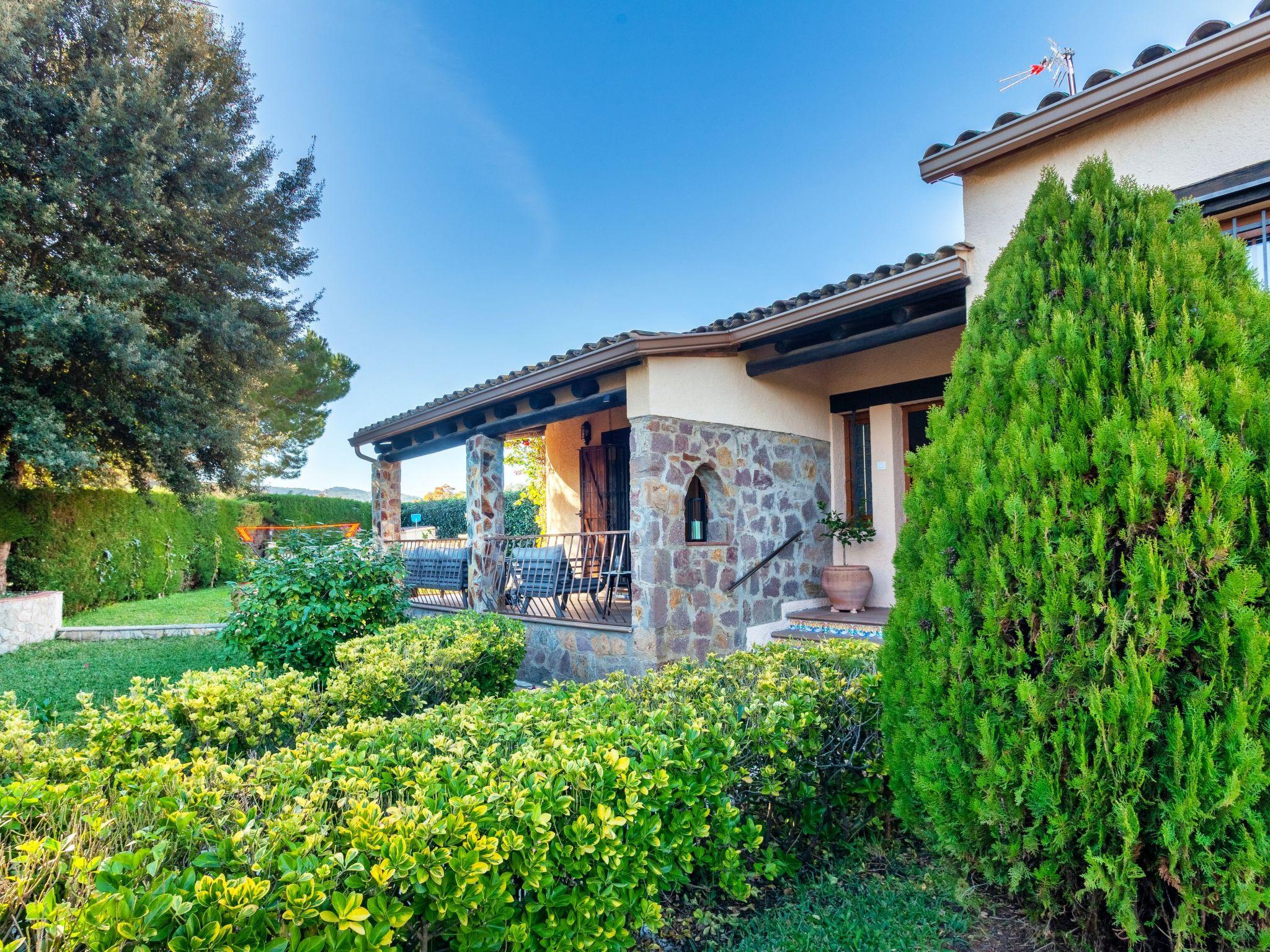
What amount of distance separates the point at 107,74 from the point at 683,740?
11.1 meters

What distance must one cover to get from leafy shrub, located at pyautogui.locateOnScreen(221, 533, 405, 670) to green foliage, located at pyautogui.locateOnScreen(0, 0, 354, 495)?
415cm

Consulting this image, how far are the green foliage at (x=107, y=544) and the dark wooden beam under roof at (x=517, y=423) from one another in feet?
10.9

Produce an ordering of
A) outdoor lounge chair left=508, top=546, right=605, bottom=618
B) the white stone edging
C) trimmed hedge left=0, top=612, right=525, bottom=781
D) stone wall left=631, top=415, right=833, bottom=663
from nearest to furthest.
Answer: trimmed hedge left=0, top=612, right=525, bottom=781 → stone wall left=631, top=415, right=833, bottom=663 → outdoor lounge chair left=508, top=546, right=605, bottom=618 → the white stone edging

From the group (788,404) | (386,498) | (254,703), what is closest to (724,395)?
(788,404)

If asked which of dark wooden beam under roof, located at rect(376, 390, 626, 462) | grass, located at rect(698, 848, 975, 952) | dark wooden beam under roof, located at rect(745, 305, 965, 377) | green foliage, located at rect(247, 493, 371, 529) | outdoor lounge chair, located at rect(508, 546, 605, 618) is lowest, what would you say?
grass, located at rect(698, 848, 975, 952)

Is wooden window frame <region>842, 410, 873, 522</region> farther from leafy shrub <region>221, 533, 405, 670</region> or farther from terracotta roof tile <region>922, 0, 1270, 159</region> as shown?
leafy shrub <region>221, 533, 405, 670</region>

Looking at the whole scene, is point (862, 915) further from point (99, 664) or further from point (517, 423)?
point (99, 664)

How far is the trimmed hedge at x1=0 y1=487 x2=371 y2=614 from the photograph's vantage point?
10.1 metres

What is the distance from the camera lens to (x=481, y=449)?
8.62m

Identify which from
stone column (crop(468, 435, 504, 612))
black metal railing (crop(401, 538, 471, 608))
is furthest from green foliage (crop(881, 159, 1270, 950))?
black metal railing (crop(401, 538, 471, 608))

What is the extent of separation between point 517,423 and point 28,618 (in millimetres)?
7285

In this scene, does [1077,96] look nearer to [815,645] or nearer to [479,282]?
[815,645]

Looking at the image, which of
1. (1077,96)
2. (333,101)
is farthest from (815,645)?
(333,101)

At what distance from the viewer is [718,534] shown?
6.72m
